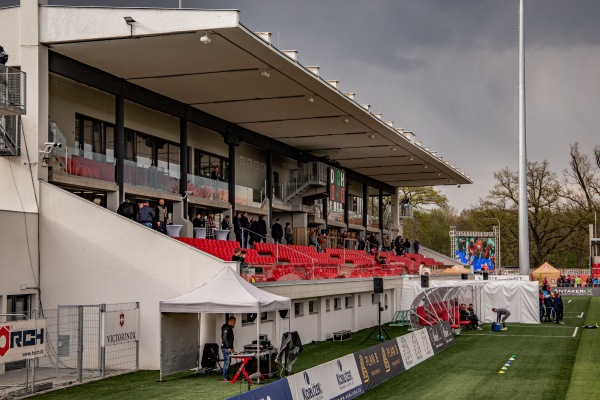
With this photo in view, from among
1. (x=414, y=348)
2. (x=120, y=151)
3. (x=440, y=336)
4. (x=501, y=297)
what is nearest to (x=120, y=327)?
(x=414, y=348)

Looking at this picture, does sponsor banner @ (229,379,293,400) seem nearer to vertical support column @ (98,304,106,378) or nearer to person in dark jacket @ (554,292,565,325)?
vertical support column @ (98,304,106,378)

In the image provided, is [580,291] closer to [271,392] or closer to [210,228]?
[210,228]

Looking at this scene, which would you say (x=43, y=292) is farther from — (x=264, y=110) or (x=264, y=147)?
(x=264, y=147)

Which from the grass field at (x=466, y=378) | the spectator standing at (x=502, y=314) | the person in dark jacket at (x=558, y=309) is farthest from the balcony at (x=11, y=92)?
the person in dark jacket at (x=558, y=309)

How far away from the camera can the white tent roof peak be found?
2127cm

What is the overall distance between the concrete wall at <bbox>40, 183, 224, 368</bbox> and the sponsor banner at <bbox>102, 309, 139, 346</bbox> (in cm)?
34

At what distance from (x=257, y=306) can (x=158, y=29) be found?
9.32 meters

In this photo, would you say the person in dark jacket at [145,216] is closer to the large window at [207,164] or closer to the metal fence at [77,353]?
the metal fence at [77,353]

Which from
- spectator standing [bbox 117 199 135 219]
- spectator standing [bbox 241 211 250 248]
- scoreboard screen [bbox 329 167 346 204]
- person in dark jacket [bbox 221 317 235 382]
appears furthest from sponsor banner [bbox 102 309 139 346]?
scoreboard screen [bbox 329 167 346 204]

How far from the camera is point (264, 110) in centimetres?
3706

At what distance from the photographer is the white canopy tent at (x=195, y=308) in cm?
2134

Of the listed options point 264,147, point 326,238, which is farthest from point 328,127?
point 326,238

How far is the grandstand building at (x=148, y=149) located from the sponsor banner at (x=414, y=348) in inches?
191

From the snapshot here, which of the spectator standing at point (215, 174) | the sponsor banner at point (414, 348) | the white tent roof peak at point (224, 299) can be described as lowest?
the sponsor banner at point (414, 348)
